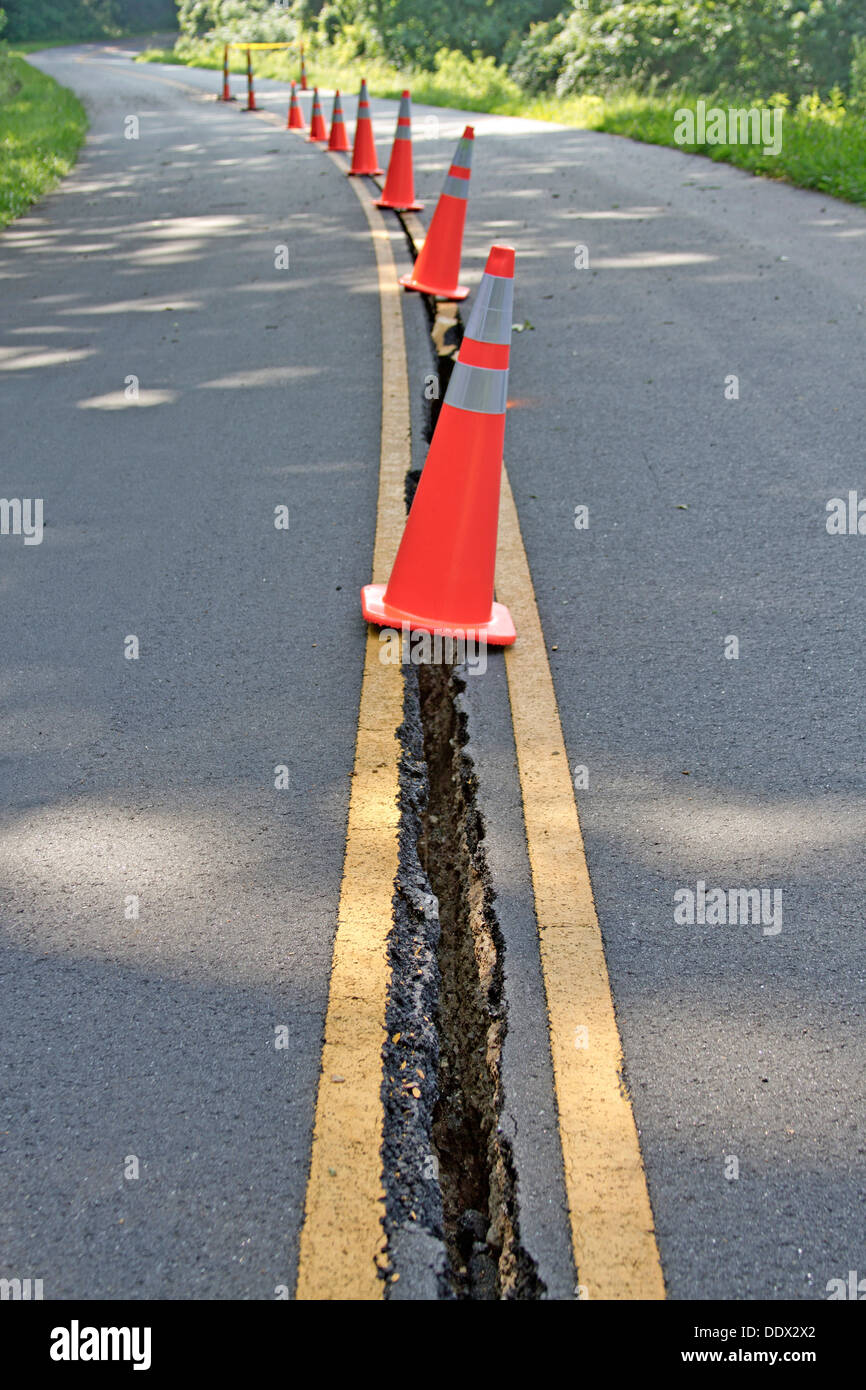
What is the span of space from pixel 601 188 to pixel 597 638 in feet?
32.5

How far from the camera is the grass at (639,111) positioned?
12.8 metres

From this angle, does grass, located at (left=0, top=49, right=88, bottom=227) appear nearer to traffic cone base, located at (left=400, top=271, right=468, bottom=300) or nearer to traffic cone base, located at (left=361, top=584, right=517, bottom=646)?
traffic cone base, located at (left=400, top=271, right=468, bottom=300)

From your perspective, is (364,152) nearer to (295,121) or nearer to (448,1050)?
(295,121)

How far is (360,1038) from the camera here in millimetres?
2521

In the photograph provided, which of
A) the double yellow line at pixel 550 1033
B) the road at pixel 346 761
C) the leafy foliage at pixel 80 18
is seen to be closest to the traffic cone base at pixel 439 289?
the road at pixel 346 761

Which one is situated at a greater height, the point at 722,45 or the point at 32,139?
the point at 722,45

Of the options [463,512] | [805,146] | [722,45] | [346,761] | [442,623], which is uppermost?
[722,45]

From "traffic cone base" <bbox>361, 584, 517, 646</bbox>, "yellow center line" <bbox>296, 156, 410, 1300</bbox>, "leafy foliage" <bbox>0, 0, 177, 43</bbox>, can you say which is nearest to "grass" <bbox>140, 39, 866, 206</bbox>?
"traffic cone base" <bbox>361, 584, 517, 646</bbox>

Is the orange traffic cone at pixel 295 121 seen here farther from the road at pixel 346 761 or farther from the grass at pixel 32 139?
the road at pixel 346 761

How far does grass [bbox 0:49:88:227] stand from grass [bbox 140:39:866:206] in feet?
23.9

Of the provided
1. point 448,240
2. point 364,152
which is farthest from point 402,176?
point 448,240

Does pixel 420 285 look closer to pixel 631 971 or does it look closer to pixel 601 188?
pixel 601 188

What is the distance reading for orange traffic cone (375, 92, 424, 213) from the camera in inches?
465

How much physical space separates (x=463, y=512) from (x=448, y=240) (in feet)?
16.4
